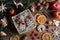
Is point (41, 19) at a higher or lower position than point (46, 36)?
higher

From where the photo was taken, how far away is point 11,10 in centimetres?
154

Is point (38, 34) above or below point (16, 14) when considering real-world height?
below

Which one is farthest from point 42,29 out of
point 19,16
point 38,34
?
point 19,16

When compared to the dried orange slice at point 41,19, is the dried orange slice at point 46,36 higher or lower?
lower

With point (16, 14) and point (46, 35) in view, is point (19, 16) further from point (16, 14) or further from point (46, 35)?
point (46, 35)

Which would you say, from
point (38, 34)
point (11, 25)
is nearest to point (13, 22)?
point (11, 25)

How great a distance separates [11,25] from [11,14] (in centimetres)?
6

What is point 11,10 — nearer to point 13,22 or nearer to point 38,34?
point 13,22

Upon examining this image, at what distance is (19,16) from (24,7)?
0.21ft

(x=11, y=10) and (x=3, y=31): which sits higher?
(x=11, y=10)

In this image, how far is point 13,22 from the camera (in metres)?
1.55

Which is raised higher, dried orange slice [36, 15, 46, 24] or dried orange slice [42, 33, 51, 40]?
dried orange slice [36, 15, 46, 24]

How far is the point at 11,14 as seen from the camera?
5.10ft

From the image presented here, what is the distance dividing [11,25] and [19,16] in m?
0.07
